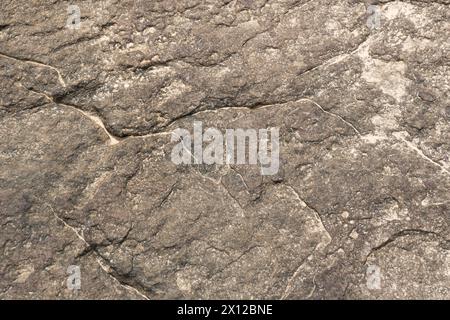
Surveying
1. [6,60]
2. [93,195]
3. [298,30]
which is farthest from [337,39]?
[6,60]

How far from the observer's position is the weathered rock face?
1537 mm

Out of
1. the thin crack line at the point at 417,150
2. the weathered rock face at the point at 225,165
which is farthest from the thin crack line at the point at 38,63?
the thin crack line at the point at 417,150

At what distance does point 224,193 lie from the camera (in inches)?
63.0

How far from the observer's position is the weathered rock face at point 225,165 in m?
1.54

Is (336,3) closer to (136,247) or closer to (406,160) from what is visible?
(406,160)

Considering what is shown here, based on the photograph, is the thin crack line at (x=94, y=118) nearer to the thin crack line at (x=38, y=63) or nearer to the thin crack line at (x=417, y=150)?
the thin crack line at (x=38, y=63)

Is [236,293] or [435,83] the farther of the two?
[435,83]

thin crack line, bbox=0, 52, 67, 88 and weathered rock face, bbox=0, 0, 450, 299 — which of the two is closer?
weathered rock face, bbox=0, 0, 450, 299

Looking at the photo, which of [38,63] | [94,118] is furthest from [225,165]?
[38,63]

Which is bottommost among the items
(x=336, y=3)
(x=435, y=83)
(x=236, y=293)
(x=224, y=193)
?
(x=236, y=293)

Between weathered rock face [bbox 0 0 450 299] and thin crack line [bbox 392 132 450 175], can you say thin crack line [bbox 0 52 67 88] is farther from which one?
thin crack line [bbox 392 132 450 175]

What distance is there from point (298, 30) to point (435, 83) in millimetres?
387

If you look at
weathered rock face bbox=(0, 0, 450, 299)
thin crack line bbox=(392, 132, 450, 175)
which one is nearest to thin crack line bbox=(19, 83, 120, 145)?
weathered rock face bbox=(0, 0, 450, 299)

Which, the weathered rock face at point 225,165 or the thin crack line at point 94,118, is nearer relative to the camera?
the weathered rock face at point 225,165
